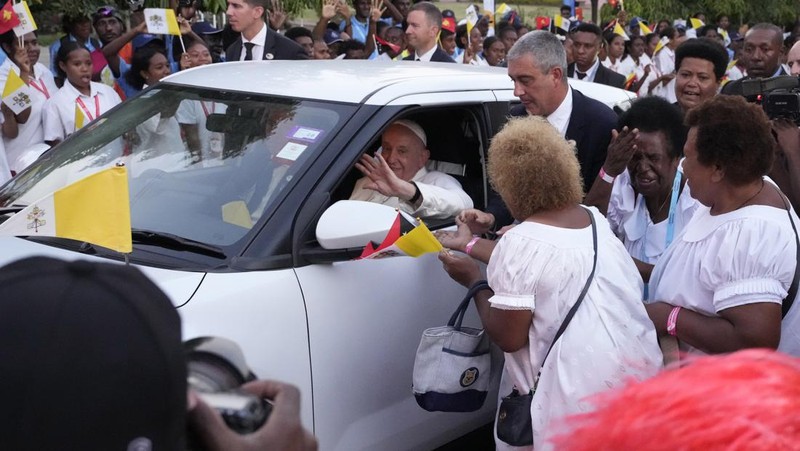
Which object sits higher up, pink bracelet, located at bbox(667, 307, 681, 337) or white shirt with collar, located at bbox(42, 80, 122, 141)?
pink bracelet, located at bbox(667, 307, 681, 337)

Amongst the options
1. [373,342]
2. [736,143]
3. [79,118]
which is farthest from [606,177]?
[79,118]

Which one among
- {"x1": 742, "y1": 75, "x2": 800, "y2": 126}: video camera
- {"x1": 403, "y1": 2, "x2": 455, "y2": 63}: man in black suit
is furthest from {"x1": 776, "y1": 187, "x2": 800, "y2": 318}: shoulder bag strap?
{"x1": 403, "y1": 2, "x2": 455, "y2": 63}: man in black suit

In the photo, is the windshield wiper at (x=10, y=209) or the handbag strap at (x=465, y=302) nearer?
the handbag strap at (x=465, y=302)

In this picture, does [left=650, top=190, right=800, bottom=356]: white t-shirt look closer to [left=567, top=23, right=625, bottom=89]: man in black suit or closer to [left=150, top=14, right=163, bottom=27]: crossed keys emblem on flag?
[left=150, top=14, right=163, bottom=27]: crossed keys emblem on flag

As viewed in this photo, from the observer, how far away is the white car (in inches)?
117

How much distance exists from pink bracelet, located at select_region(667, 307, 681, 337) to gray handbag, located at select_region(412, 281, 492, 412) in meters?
0.61

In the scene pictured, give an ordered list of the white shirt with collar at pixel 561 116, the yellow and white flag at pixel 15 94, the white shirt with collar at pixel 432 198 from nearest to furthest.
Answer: the white shirt with collar at pixel 432 198
the white shirt with collar at pixel 561 116
the yellow and white flag at pixel 15 94

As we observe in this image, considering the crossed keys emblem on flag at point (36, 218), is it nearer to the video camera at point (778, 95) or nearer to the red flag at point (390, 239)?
the red flag at point (390, 239)

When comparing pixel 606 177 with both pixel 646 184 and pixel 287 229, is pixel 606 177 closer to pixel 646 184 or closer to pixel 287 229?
pixel 646 184

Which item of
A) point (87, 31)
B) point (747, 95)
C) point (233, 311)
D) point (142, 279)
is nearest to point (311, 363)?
point (233, 311)

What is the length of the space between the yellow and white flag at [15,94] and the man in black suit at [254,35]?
A: 5.61 feet

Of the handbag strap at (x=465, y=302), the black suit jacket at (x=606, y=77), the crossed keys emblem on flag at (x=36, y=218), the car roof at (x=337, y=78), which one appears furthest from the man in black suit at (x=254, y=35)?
the crossed keys emblem on flag at (x=36, y=218)

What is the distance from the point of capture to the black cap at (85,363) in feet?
3.07

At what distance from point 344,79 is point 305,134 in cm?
44
